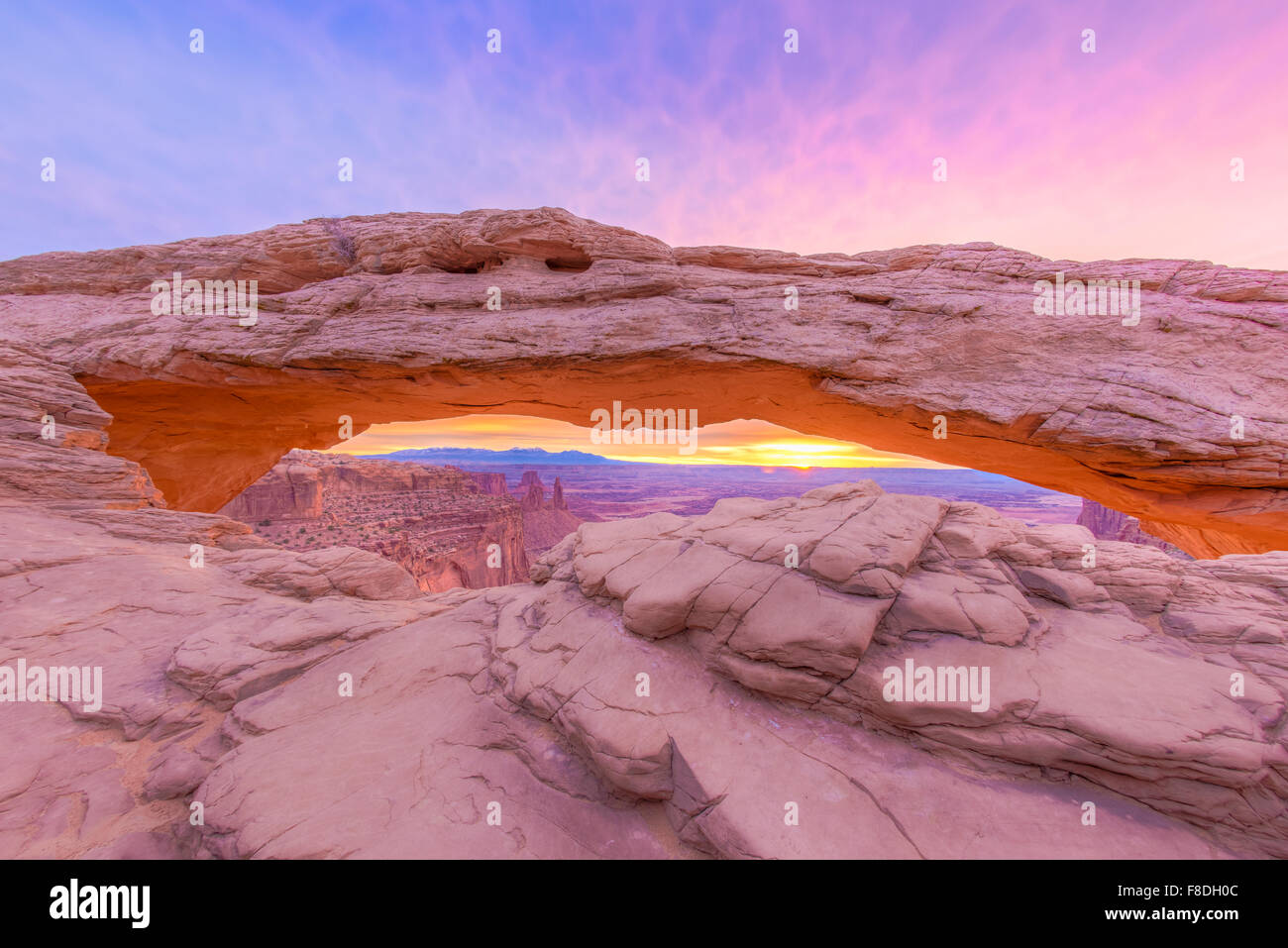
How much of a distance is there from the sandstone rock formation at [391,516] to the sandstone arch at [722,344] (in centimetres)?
1603

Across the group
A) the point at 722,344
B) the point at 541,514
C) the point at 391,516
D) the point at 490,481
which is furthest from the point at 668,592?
the point at 541,514

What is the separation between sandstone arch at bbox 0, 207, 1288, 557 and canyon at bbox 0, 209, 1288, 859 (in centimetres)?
7

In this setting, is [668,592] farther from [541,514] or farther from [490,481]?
[541,514]

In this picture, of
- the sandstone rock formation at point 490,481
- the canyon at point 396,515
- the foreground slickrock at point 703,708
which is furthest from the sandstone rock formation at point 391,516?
the foreground slickrock at point 703,708

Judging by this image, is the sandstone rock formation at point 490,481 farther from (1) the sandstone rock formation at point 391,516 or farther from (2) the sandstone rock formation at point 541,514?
(1) the sandstone rock formation at point 391,516

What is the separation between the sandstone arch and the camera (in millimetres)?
6762

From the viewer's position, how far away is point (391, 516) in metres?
33.3

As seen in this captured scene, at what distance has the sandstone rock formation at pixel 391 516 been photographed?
91.0 feet

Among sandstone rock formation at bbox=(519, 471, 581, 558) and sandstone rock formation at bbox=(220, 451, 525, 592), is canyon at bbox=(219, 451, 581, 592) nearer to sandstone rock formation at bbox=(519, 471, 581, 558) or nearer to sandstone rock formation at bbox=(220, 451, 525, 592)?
sandstone rock formation at bbox=(220, 451, 525, 592)

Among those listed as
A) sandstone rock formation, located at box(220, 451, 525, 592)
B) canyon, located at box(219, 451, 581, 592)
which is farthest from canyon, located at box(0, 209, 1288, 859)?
sandstone rock formation, located at box(220, 451, 525, 592)

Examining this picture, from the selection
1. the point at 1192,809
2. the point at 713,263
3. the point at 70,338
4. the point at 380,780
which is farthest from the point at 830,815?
the point at 70,338

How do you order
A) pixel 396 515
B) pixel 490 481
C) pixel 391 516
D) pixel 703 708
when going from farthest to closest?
1. pixel 490 481
2. pixel 396 515
3. pixel 391 516
4. pixel 703 708

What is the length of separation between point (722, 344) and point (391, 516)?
1327 inches

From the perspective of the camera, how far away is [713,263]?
9.09 meters
